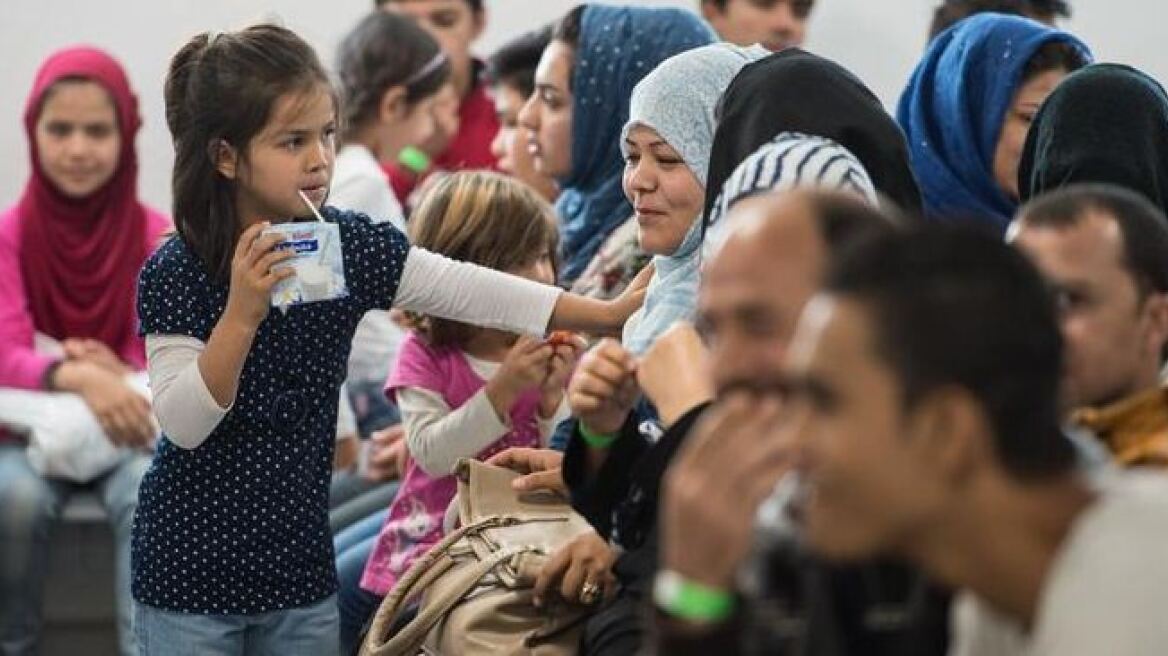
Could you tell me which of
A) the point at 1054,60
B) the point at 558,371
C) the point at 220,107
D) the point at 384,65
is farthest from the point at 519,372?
the point at 384,65

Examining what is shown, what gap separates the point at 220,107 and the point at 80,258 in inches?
82.2

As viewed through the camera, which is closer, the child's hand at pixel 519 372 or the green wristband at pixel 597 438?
the green wristband at pixel 597 438

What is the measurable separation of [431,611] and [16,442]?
7.36ft

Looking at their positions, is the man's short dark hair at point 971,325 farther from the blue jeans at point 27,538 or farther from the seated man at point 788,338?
the blue jeans at point 27,538

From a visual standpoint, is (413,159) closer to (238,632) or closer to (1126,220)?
(238,632)

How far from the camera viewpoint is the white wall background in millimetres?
6238

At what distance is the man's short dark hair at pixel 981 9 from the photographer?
5492 millimetres

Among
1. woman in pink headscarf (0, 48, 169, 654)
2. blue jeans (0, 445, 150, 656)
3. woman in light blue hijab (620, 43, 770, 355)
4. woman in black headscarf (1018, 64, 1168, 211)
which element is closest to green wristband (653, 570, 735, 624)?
woman in light blue hijab (620, 43, 770, 355)

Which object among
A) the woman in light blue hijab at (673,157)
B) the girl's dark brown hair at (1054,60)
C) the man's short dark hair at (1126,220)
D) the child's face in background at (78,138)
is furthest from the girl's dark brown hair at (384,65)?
the man's short dark hair at (1126,220)

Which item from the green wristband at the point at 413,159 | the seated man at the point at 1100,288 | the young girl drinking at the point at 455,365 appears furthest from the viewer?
the green wristband at the point at 413,159

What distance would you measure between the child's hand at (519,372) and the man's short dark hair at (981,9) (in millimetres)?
2178

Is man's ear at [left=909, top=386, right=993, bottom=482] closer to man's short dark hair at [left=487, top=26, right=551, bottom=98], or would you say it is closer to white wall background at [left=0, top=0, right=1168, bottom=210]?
man's short dark hair at [left=487, top=26, right=551, bottom=98]

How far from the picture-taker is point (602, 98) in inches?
177

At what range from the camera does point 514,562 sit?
3.11m
